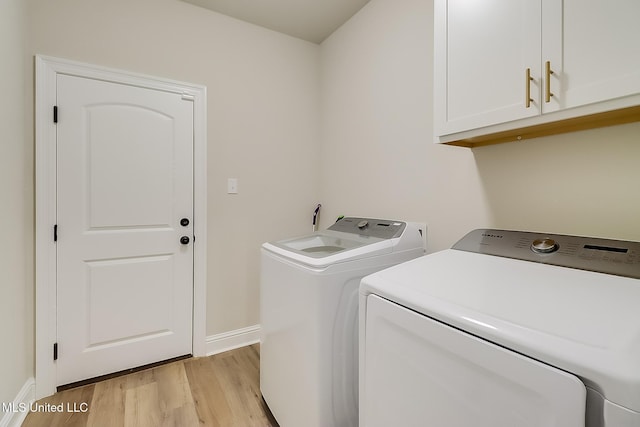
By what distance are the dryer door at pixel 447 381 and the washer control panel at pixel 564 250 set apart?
0.56 m

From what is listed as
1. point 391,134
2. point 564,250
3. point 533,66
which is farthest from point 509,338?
point 391,134

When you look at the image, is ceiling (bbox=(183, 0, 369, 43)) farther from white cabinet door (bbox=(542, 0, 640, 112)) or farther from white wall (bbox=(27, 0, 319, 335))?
white cabinet door (bbox=(542, 0, 640, 112))

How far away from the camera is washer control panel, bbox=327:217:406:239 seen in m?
1.53

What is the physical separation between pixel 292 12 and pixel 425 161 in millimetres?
1523

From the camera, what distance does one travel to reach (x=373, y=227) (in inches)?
66.3

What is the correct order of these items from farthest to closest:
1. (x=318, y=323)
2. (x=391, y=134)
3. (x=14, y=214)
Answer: (x=391, y=134) < (x=14, y=214) < (x=318, y=323)

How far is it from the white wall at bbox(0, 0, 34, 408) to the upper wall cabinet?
200 cm

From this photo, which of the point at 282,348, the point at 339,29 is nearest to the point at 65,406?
the point at 282,348

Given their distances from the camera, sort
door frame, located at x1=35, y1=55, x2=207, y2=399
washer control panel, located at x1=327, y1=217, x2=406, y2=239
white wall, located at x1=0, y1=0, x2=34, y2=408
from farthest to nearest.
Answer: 1. door frame, located at x1=35, y1=55, x2=207, y2=399
2. washer control panel, located at x1=327, y1=217, x2=406, y2=239
3. white wall, located at x1=0, y1=0, x2=34, y2=408

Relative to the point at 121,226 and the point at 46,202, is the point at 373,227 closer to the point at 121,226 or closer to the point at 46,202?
A: the point at 121,226

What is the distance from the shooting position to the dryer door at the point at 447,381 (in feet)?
1.68

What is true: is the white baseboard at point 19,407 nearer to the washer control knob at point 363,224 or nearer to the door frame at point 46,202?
the door frame at point 46,202

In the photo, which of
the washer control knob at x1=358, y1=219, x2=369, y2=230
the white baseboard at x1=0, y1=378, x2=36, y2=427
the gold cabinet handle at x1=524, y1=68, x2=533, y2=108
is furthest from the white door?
the gold cabinet handle at x1=524, y1=68, x2=533, y2=108

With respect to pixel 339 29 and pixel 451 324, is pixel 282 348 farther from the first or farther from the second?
pixel 339 29
